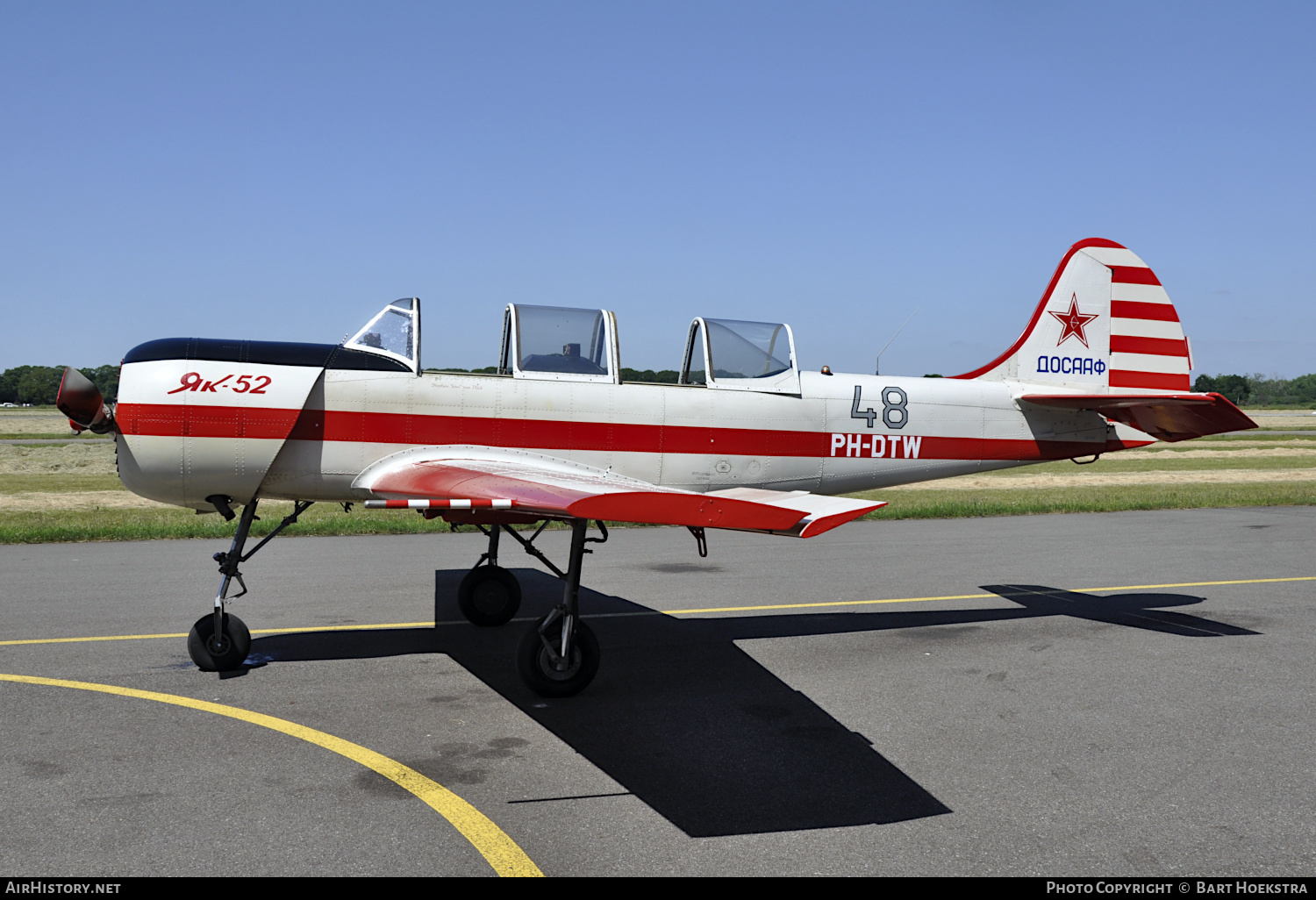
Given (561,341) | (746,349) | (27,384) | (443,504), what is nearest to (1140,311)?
(746,349)

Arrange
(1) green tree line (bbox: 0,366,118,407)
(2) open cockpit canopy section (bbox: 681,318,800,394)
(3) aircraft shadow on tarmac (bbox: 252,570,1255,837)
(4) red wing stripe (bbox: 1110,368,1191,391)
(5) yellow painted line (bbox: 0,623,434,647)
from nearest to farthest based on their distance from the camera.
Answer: (3) aircraft shadow on tarmac (bbox: 252,570,1255,837), (5) yellow painted line (bbox: 0,623,434,647), (2) open cockpit canopy section (bbox: 681,318,800,394), (4) red wing stripe (bbox: 1110,368,1191,391), (1) green tree line (bbox: 0,366,118,407)

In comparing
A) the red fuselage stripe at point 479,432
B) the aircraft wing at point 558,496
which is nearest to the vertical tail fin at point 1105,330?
the red fuselage stripe at point 479,432

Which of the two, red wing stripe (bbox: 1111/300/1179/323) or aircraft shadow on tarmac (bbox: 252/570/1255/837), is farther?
red wing stripe (bbox: 1111/300/1179/323)

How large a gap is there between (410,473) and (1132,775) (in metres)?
5.09

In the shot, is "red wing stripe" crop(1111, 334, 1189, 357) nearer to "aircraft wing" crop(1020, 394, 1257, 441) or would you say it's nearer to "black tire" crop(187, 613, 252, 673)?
"aircraft wing" crop(1020, 394, 1257, 441)

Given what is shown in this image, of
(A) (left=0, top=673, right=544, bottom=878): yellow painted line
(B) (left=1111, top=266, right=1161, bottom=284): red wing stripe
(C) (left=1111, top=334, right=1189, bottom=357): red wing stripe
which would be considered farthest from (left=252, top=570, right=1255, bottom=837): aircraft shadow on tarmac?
(B) (left=1111, top=266, right=1161, bottom=284): red wing stripe

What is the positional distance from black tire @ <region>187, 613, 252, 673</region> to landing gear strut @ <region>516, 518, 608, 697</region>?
2236mm

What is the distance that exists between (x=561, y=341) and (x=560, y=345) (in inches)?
1.2

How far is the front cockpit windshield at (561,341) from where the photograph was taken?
774 cm

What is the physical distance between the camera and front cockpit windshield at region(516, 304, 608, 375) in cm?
774

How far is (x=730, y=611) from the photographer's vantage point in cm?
936

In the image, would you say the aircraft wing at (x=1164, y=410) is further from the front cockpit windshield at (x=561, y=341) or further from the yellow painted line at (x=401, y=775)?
the yellow painted line at (x=401, y=775)

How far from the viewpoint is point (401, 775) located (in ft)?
16.3

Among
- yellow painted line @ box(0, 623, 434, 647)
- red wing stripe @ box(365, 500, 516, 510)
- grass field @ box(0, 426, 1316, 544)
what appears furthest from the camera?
grass field @ box(0, 426, 1316, 544)
